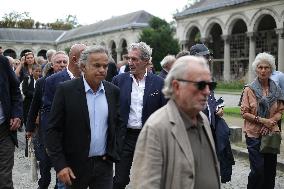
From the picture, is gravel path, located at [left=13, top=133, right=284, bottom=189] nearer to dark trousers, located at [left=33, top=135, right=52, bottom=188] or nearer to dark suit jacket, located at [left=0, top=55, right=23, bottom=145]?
dark trousers, located at [left=33, top=135, right=52, bottom=188]

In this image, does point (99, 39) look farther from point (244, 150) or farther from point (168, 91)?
point (168, 91)

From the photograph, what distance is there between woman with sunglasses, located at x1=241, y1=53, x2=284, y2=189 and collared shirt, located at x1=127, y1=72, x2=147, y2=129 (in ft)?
4.42

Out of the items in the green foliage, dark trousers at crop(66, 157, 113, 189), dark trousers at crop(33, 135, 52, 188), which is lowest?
the green foliage

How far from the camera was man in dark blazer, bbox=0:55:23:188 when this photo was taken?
5605 mm

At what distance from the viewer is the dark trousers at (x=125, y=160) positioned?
5406 millimetres

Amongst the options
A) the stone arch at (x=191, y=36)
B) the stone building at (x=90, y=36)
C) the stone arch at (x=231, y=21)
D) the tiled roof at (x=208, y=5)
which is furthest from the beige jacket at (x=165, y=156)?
the stone arch at (x=191, y=36)

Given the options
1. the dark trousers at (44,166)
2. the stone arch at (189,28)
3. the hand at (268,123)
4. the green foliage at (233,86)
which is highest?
the stone arch at (189,28)

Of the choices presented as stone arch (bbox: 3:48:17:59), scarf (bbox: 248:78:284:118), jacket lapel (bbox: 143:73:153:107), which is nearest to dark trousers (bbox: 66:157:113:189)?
jacket lapel (bbox: 143:73:153:107)

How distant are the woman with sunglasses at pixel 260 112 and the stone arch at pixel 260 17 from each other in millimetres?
25659

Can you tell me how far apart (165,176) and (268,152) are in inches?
127

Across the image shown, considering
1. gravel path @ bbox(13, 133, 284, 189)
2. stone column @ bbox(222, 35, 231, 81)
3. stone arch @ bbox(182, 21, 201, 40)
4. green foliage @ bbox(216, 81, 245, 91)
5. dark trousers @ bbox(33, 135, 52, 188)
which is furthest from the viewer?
stone arch @ bbox(182, 21, 201, 40)

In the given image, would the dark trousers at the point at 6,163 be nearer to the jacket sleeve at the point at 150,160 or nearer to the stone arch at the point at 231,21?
the jacket sleeve at the point at 150,160

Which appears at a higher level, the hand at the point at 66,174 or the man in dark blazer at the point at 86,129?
the man in dark blazer at the point at 86,129

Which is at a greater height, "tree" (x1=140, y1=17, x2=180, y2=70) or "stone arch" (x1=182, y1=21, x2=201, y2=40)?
"stone arch" (x1=182, y1=21, x2=201, y2=40)
